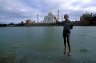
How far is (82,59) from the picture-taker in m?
9.32

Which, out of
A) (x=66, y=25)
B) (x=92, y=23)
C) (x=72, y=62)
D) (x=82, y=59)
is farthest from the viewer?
(x=92, y=23)

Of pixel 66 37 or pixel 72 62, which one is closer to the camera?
pixel 72 62

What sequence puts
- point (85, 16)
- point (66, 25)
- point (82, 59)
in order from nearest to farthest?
1. point (82, 59)
2. point (66, 25)
3. point (85, 16)

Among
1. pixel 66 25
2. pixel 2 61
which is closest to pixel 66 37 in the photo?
pixel 66 25

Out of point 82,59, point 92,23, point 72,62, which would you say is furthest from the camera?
point 92,23

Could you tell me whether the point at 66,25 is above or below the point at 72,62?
above

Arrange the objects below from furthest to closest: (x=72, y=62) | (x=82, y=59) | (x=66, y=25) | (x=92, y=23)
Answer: (x=92, y=23), (x=66, y=25), (x=82, y=59), (x=72, y=62)

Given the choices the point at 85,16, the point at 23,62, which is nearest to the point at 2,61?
the point at 23,62

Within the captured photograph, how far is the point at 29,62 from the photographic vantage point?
8828 millimetres

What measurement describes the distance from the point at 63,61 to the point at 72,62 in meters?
0.38

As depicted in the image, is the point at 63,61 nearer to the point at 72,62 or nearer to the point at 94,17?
the point at 72,62

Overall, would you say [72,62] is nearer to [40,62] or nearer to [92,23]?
[40,62]

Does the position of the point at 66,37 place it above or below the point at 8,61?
above

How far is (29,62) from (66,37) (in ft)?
8.79
